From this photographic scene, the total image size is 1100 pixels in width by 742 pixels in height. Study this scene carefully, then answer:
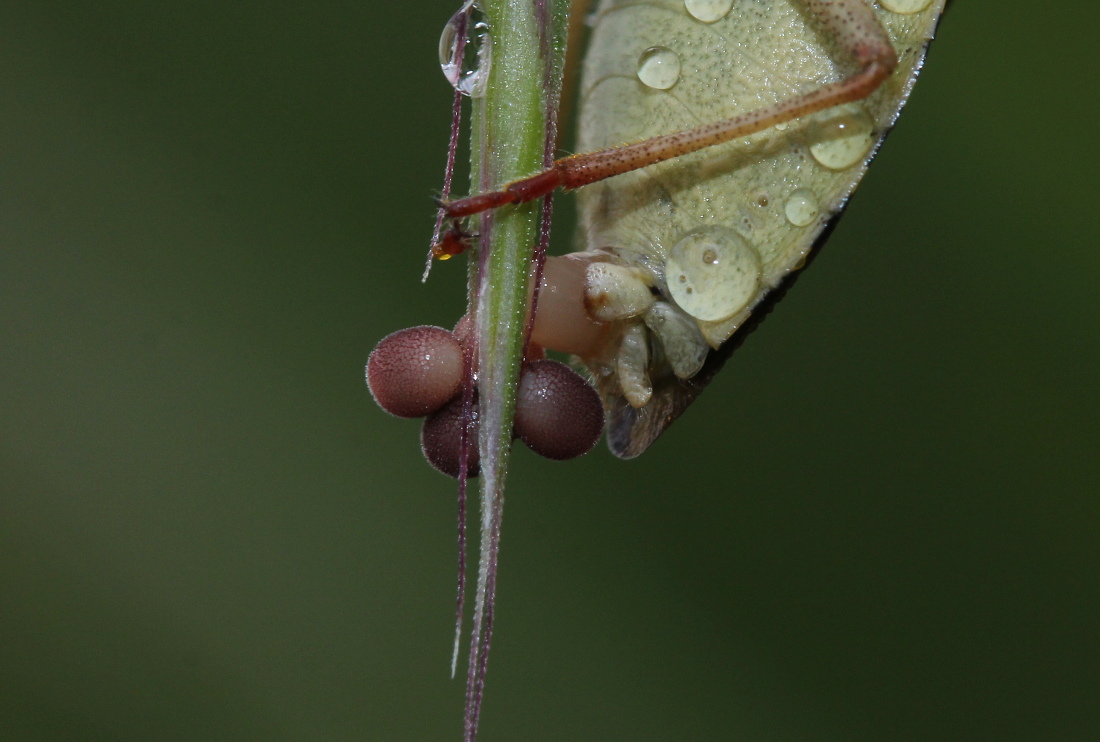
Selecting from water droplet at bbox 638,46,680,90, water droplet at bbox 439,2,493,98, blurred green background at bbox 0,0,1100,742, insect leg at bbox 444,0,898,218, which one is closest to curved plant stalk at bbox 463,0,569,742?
water droplet at bbox 439,2,493,98

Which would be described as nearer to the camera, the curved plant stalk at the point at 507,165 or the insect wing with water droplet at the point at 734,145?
the curved plant stalk at the point at 507,165

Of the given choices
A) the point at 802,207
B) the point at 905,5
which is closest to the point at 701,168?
the point at 802,207

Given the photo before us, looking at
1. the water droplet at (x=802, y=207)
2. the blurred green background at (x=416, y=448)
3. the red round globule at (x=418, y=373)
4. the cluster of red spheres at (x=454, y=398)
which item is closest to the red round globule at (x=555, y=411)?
the cluster of red spheres at (x=454, y=398)

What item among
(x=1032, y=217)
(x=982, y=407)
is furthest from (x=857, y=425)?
(x=1032, y=217)

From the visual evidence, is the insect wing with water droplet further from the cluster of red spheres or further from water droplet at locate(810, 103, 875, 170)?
the cluster of red spheres

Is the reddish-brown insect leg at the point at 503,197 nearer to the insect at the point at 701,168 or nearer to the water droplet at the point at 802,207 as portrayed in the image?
the insect at the point at 701,168
